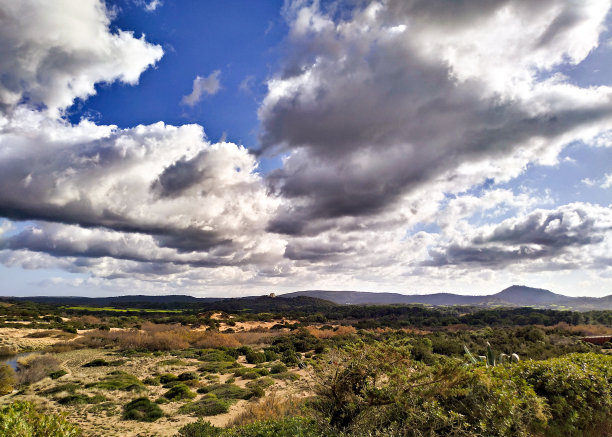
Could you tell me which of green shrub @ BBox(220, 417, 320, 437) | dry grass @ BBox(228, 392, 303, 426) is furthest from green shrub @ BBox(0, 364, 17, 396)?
green shrub @ BBox(220, 417, 320, 437)

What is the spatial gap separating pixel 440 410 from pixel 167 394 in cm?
1512

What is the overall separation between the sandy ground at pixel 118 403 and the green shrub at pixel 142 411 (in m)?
0.28

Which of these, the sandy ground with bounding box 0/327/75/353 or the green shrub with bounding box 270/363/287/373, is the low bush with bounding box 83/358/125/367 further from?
the green shrub with bounding box 270/363/287/373

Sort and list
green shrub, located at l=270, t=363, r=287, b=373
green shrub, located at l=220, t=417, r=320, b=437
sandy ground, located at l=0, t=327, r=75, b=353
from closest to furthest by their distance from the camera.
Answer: green shrub, located at l=220, t=417, r=320, b=437
green shrub, located at l=270, t=363, r=287, b=373
sandy ground, located at l=0, t=327, r=75, b=353

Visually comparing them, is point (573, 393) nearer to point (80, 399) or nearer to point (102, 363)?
point (80, 399)

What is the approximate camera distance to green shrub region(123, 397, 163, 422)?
41.9ft

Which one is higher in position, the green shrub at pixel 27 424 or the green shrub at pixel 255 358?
the green shrub at pixel 27 424

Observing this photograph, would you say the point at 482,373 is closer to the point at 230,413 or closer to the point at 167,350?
the point at 230,413

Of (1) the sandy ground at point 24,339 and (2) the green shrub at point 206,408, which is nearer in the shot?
(2) the green shrub at point 206,408

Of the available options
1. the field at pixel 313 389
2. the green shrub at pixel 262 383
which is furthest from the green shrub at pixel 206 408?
the green shrub at pixel 262 383

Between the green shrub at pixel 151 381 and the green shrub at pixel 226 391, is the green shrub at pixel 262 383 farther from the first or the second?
the green shrub at pixel 151 381

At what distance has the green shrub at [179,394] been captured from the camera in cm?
1552

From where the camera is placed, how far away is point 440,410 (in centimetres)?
573

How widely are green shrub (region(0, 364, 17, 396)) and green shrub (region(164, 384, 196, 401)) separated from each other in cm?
793
